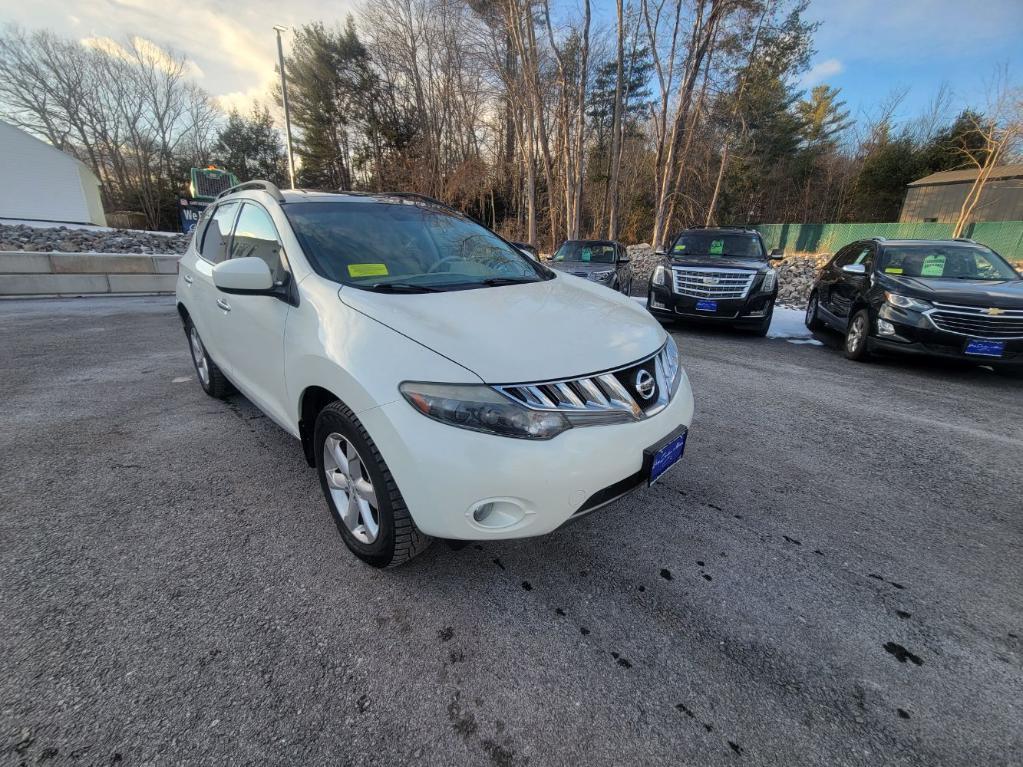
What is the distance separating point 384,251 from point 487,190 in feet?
83.7

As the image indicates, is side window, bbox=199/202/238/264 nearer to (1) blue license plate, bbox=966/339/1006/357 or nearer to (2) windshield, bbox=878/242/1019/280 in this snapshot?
(1) blue license plate, bbox=966/339/1006/357

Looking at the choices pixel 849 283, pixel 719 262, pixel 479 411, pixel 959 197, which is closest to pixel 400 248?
pixel 479 411

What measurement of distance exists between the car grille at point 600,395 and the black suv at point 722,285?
18.6ft

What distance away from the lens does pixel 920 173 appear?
27.1 meters

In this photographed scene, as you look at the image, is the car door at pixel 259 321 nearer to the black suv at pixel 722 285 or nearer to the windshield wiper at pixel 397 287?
the windshield wiper at pixel 397 287

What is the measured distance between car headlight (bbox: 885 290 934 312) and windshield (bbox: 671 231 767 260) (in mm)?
2582

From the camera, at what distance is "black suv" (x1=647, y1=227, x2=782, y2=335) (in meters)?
6.84

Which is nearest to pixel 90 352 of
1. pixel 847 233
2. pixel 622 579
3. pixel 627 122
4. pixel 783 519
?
pixel 622 579

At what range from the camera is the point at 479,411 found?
1.59 metres

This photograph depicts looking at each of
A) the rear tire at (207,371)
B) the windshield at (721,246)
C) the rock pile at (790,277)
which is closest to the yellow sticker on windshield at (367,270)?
the rear tire at (207,371)

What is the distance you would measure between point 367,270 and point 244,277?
0.55m

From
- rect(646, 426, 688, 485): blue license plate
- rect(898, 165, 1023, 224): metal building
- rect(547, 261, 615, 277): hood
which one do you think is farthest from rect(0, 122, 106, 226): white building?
rect(898, 165, 1023, 224): metal building

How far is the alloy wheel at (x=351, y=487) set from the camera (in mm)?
1930

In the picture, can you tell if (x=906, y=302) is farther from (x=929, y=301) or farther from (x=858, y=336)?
(x=858, y=336)
